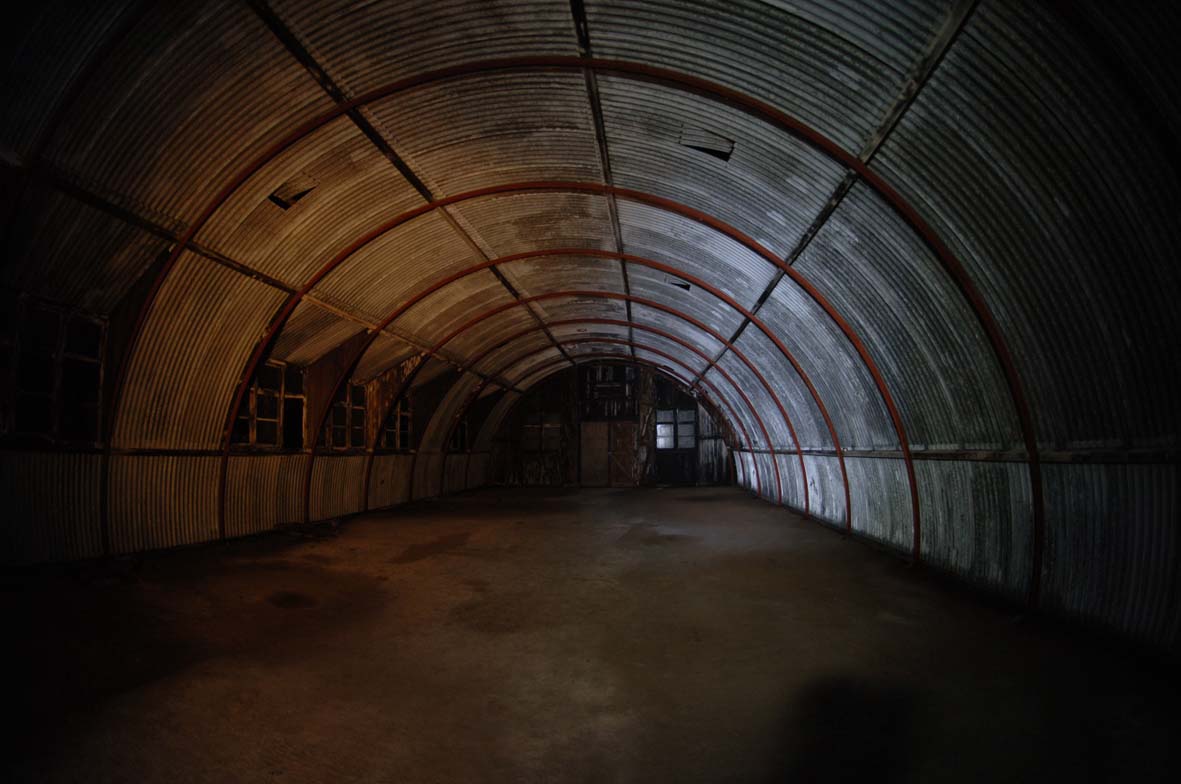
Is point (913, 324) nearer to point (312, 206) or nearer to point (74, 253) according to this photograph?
point (312, 206)

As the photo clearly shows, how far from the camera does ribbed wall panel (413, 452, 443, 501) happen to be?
20000 mm

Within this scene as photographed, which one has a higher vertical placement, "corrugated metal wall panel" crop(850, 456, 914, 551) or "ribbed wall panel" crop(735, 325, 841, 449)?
"ribbed wall panel" crop(735, 325, 841, 449)

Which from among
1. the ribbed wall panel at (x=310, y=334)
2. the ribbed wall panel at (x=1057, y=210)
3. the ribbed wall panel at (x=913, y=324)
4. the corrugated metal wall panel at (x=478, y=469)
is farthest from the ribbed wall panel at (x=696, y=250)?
the corrugated metal wall panel at (x=478, y=469)

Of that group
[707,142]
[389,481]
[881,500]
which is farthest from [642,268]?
[389,481]

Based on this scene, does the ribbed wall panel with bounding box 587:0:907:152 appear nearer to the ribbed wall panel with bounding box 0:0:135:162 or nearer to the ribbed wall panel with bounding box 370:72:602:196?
the ribbed wall panel with bounding box 370:72:602:196

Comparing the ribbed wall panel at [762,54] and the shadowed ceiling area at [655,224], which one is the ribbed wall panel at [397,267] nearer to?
the shadowed ceiling area at [655,224]

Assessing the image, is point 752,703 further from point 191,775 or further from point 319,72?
point 319,72

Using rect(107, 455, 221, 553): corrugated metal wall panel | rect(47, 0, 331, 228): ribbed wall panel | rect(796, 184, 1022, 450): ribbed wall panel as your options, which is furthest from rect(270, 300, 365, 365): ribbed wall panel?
rect(796, 184, 1022, 450): ribbed wall panel

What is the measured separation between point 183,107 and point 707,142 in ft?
19.8

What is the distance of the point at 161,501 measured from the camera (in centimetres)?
986

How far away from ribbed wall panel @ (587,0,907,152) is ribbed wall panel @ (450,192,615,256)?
3.77 meters

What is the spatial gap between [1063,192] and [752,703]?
474cm

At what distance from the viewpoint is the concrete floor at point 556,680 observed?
3848mm

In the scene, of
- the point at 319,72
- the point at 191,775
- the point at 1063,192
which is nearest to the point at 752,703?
the point at 191,775
